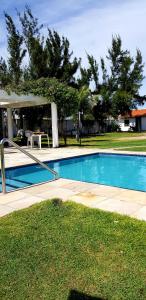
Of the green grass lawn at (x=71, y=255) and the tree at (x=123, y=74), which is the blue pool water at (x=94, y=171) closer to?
the green grass lawn at (x=71, y=255)

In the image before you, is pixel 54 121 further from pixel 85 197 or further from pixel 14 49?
pixel 14 49

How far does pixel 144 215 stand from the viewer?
15.5 ft

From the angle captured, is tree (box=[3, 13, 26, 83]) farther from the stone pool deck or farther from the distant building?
the stone pool deck

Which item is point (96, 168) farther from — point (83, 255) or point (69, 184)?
point (83, 255)

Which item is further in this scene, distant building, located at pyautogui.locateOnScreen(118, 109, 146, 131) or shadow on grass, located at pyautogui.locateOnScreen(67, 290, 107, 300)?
distant building, located at pyautogui.locateOnScreen(118, 109, 146, 131)

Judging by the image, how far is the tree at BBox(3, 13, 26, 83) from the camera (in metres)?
28.0

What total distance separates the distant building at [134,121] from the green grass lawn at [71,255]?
38.1 meters

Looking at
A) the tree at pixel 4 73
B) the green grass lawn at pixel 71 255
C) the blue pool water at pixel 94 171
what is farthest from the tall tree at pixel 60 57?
the green grass lawn at pixel 71 255

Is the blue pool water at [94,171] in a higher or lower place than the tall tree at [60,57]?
lower

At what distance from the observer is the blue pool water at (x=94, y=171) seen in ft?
29.5

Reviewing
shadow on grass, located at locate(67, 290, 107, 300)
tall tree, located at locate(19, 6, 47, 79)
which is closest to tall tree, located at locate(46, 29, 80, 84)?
tall tree, located at locate(19, 6, 47, 79)

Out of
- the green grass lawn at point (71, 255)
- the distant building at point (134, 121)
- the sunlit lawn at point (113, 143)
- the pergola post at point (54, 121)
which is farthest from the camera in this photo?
the distant building at point (134, 121)

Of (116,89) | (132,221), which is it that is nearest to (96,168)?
(132,221)

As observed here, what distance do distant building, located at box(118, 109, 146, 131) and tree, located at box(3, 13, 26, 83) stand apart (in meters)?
18.4
